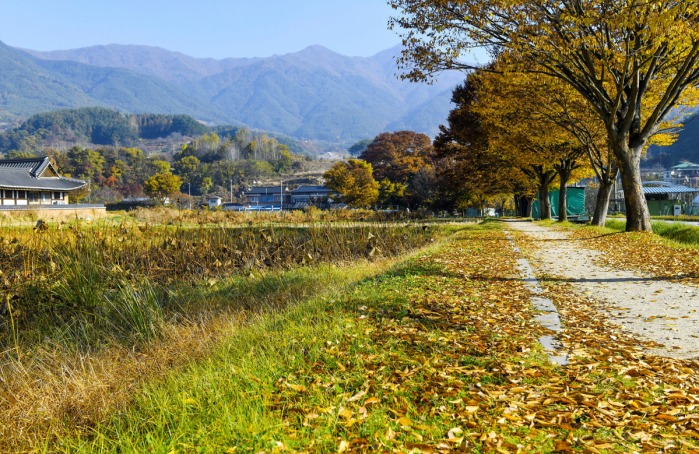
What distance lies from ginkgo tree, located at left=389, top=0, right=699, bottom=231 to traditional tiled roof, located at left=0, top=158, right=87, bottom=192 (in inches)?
1630

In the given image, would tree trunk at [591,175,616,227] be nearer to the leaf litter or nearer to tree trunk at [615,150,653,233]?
tree trunk at [615,150,653,233]

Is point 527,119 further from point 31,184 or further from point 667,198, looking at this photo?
point 31,184

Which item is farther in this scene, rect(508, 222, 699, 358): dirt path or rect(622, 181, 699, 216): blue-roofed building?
rect(622, 181, 699, 216): blue-roofed building

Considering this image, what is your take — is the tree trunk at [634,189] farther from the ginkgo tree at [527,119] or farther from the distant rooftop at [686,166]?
the distant rooftop at [686,166]

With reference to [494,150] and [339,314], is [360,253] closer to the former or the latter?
[339,314]

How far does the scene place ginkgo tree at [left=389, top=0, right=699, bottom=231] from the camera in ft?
31.3

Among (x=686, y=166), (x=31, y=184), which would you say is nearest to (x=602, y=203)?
(x=31, y=184)

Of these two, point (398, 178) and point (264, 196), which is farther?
point (264, 196)

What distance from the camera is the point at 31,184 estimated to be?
40.2 m

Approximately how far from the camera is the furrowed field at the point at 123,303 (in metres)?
3.48

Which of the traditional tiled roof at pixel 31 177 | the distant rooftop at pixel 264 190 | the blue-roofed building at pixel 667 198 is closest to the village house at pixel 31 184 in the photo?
the traditional tiled roof at pixel 31 177

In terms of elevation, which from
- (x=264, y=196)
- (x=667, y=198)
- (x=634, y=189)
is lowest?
(x=634, y=189)

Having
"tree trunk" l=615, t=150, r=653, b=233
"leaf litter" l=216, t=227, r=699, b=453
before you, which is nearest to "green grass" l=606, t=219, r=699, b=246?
"tree trunk" l=615, t=150, r=653, b=233

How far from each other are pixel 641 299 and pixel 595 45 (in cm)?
862
